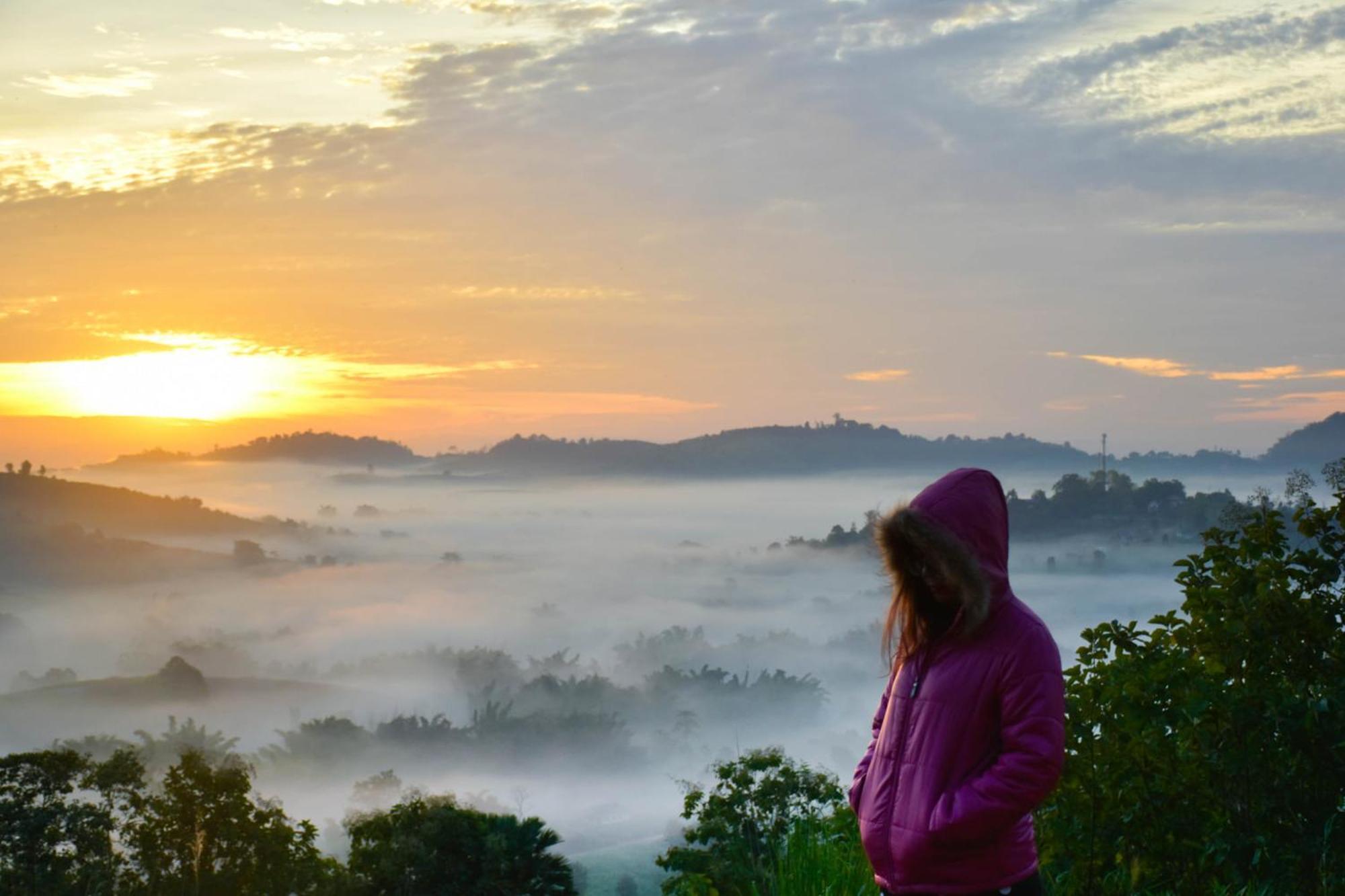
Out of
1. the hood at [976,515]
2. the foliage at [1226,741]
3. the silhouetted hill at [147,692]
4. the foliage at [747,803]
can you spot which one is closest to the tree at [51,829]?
the foliage at [747,803]

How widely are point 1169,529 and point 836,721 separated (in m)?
33.4

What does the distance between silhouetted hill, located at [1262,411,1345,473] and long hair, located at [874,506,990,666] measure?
3212 inches

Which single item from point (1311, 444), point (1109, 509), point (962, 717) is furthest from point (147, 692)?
point (962, 717)

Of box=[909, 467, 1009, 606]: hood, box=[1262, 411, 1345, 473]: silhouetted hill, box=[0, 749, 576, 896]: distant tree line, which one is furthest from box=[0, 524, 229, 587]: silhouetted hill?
box=[909, 467, 1009, 606]: hood

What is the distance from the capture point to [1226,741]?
5012mm

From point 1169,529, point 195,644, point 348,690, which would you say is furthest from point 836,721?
point 195,644

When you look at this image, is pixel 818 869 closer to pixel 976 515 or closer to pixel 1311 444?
pixel 976 515

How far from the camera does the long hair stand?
2996mm

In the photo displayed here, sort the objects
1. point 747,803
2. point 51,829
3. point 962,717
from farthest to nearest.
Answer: point 51,829 < point 747,803 < point 962,717

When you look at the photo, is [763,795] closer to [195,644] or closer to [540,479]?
[195,644]

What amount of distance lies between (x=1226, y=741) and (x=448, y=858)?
9855 millimetres

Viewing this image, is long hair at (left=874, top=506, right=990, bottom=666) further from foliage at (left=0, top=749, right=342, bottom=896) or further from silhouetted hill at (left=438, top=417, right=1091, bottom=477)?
silhouetted hill at (left=438, top=417, right=1091, bottom=477)

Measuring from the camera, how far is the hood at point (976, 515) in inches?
120

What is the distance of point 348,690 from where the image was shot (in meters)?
133
